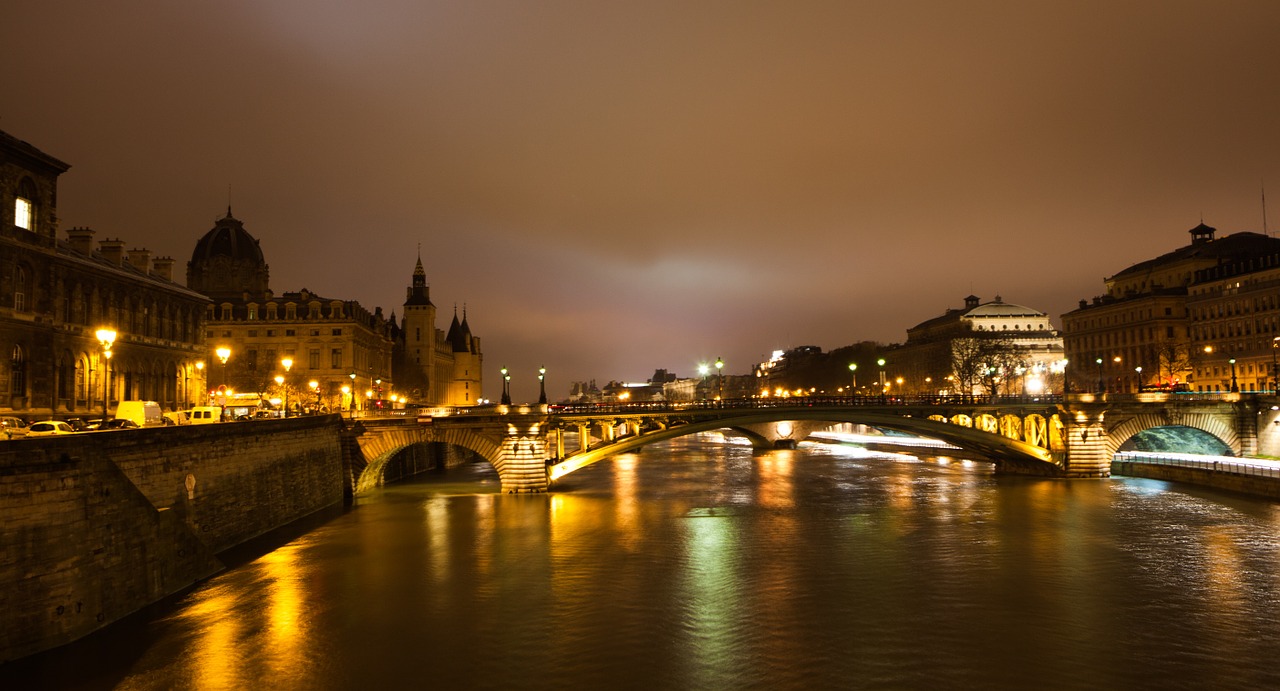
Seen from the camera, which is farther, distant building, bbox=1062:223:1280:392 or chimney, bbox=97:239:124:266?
distant building, bbox=1062:223:1280:392

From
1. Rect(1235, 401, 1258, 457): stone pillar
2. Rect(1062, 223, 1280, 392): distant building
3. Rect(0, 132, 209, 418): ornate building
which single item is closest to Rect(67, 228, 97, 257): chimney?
Rect(0, 132, 209, 418): ornate building

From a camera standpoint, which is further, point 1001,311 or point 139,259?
point 1001,311

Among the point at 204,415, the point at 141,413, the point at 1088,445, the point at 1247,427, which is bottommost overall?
the point at 1088,445

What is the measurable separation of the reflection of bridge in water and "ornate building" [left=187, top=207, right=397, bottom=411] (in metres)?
34.6

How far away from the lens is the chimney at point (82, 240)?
49.4 meters

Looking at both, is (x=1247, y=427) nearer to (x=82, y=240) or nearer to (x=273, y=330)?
(x=82, y=240)

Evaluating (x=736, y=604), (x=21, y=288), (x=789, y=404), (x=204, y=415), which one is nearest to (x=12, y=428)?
(x=204, y=415)

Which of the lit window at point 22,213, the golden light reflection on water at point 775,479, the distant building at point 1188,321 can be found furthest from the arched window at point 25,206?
the distant building at point 1188,321

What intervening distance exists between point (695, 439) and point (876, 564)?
4212 inches

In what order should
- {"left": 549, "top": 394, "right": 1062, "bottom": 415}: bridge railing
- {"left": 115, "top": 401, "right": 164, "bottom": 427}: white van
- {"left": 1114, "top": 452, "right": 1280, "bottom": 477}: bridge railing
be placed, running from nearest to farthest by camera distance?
1. {"left": 115, "top": 401, "right": 164, "bottom": 427}: white van
2. {"left": 1114, "top": 452, "right": 1280, "bottom": 477}: bridge railing
3. {"left": 549, "top": 394, "right": 1062, "bottom": 415}: bridge railing

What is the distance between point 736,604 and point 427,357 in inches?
4460

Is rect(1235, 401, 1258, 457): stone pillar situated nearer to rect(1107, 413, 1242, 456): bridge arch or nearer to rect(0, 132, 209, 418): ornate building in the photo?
rect(1107, 413, 1242, 456): bridge arch

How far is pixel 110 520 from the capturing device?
24109 mm

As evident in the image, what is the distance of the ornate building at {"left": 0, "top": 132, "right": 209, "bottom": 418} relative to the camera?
3969cm
